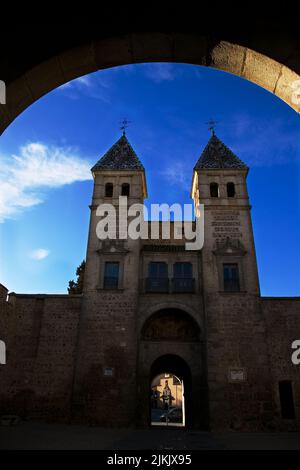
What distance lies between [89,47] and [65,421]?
17474 millimetres

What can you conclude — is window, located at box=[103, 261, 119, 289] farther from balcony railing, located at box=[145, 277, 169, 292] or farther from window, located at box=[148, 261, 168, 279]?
window, located at box=[148, 261, 168, 279]

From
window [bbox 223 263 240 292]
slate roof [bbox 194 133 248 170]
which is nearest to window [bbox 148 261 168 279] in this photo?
window [bbox 223 263 240 292]

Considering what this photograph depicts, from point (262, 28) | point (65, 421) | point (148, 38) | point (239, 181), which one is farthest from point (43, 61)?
point (239, 181)

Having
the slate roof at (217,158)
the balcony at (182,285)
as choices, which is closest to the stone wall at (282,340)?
the balcony at (182,285)

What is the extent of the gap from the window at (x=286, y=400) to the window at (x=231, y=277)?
5.15 metres

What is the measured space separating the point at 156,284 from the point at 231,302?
13.7ft

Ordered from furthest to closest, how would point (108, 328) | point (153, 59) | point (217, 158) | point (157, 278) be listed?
point (217, 158), point (157, 278), point (108, 328), point (153, 59)

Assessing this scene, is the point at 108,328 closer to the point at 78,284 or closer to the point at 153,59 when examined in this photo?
the point at 78,284

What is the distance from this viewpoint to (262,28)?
314cm

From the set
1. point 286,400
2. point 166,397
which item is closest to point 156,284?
point 286,400

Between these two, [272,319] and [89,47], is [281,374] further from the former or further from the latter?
[89,47]

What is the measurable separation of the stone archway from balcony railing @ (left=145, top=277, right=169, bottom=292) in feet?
53.2

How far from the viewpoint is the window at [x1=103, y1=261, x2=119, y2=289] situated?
19.2 metres

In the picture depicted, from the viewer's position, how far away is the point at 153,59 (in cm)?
364
